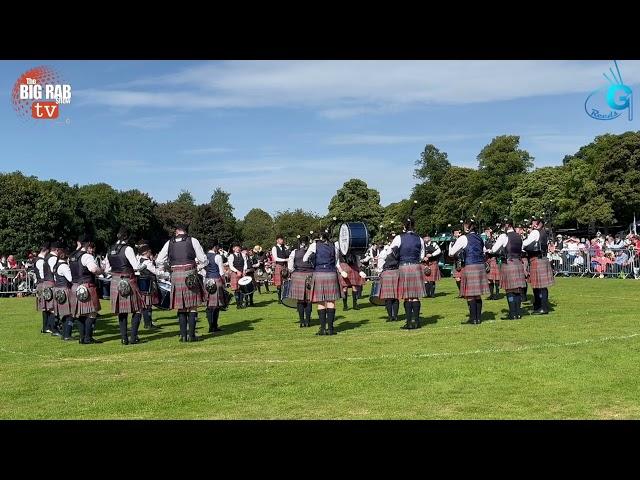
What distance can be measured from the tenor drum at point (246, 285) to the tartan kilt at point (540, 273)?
19.9 feet

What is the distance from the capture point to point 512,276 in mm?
11727

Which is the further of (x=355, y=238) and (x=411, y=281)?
(x=355, y=238)

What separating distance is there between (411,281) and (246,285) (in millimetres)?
5811

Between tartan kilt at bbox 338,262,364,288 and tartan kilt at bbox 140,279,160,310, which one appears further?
tartan kilt at bbox 338,262,364,288

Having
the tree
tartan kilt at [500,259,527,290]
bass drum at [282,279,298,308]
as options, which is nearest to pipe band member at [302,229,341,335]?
bass drum at [282,279,298,308]

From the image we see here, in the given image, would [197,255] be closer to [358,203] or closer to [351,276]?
[351,276]

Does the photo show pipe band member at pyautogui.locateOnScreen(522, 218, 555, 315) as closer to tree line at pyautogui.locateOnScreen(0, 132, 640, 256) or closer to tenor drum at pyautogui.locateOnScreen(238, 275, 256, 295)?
tenor drum at pyautogui.locateOnScreen(238, 275, 256, 295)

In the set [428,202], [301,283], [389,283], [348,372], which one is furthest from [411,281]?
[428,202]

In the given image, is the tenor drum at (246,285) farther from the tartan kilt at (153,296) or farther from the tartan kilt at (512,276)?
the tartan kilt at (512,276)

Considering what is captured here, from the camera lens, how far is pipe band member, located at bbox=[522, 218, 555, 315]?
12.3m

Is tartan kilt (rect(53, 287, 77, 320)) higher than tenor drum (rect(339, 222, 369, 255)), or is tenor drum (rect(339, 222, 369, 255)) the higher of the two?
tenor drum (rect(339, 222, 369, 255))

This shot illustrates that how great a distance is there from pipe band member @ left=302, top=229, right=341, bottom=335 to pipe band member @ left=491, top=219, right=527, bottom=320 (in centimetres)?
297

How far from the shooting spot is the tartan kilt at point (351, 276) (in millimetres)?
14859

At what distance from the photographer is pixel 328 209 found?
223 feet
